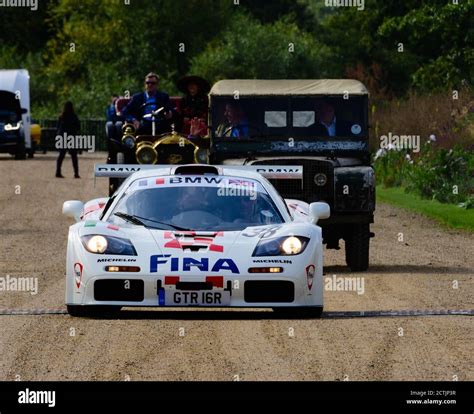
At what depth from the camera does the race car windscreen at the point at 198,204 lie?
49.6 feet

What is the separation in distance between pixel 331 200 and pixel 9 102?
38.2m

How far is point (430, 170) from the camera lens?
3619cm

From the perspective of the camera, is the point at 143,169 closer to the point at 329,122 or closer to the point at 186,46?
the point at 329,122

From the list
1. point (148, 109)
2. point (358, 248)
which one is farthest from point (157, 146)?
point (358, 248)

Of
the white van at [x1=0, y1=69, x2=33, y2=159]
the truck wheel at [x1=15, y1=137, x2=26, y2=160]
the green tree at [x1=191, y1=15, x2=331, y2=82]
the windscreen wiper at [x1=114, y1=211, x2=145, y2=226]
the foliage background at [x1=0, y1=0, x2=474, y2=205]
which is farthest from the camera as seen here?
the foliage background at [x1=0, y1=0, x2=474, y2=205]

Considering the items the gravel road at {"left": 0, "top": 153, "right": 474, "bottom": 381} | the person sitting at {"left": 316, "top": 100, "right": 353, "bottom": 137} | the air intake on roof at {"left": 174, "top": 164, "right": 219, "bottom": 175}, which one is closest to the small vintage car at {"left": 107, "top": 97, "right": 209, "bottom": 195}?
the person sitting at {"left": 316, "top": 100, "right": 353, "bottom": 137}

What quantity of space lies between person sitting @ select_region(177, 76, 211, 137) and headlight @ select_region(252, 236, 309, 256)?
8.49m

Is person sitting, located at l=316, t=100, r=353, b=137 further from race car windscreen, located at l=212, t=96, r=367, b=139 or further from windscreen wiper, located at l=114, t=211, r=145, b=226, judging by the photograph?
windscreen wiper, located at l=114, t=211, r=145, b=226

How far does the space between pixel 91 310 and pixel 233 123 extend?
763 centimetres

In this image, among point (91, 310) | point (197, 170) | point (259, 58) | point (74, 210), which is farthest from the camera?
point (259, 58)

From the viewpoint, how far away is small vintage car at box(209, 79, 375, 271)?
20.4m

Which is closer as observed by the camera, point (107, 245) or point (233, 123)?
point (107, 245)

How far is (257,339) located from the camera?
13.3 metres
